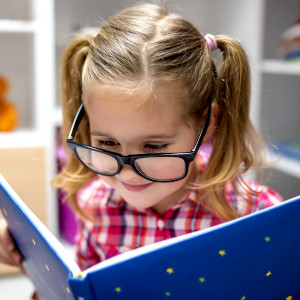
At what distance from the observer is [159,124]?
651mm

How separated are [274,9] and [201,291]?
168 centimetres

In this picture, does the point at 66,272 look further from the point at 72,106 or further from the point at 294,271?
the point at 72,106

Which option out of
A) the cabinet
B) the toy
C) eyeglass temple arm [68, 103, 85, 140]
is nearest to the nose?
eyeglass temple arm [68, 103, 85, 140]

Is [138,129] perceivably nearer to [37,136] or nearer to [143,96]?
[143,96]

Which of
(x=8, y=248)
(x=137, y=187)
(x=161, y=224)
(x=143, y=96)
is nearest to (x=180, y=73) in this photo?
(x=143, y=96)

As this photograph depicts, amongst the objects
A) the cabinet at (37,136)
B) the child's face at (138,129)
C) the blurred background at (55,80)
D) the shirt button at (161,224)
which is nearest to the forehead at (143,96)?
the child's face at (138,129)

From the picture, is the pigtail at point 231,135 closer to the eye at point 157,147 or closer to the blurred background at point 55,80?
the eye at point 157,147

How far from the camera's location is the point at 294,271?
570 millimetres

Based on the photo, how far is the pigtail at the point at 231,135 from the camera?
2.39ft

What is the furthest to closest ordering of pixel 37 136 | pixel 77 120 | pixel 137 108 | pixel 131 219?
pixel 37 136
pixel 131 219
pixel 77 120
pixel 137 108

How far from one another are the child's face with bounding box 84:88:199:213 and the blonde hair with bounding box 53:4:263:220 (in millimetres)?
22

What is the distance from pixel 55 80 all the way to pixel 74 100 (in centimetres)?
98

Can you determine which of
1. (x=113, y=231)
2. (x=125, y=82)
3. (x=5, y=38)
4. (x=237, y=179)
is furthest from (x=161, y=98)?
(x=5, y=38)

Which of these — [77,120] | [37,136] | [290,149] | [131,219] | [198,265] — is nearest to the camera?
[198,265]
